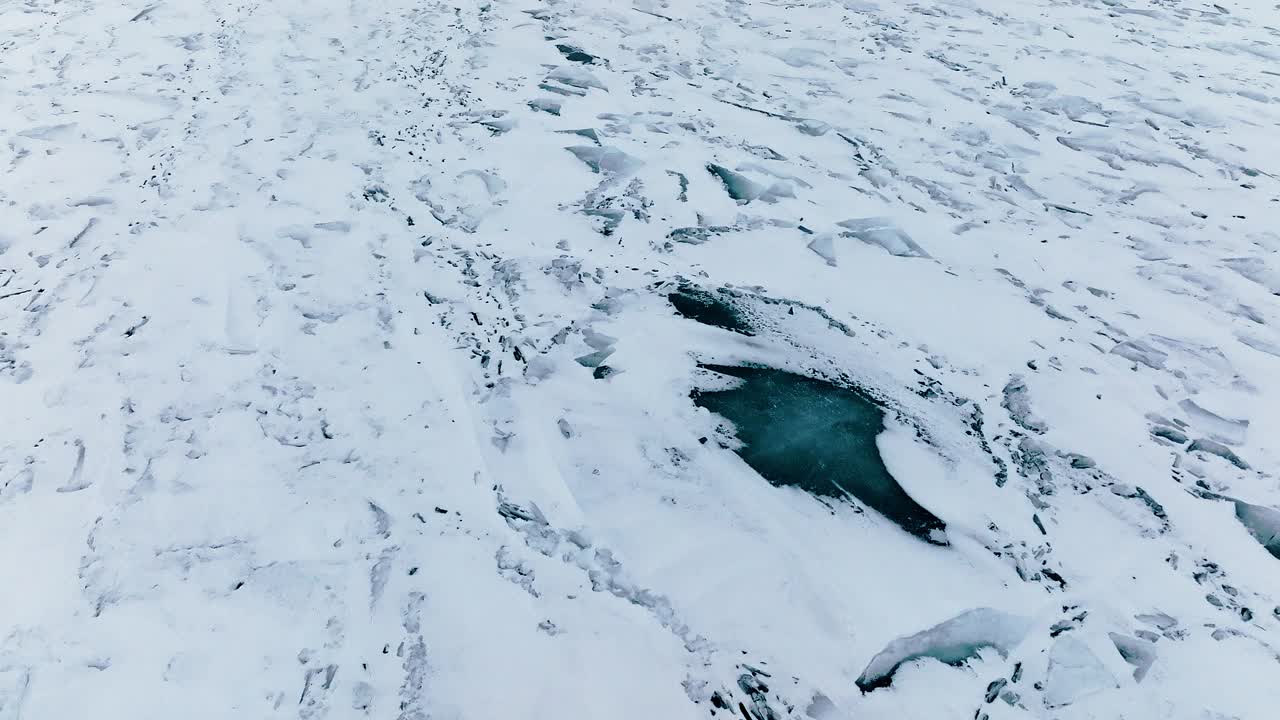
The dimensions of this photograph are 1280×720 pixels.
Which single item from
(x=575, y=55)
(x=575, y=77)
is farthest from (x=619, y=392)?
(x=575, y=55)

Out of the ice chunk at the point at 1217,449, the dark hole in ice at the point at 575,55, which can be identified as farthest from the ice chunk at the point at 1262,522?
the dark hole in ice at the point at 575,55

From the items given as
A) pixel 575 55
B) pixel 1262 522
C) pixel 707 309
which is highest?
pixel 575 55

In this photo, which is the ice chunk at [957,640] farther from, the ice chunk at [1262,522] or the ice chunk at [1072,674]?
the ice chunk at [1262,522]

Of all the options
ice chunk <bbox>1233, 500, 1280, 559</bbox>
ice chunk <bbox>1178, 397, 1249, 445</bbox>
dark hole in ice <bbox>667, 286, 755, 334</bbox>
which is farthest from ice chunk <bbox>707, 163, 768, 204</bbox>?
ice chunk <bbox>1233, 500, 1280, 559</bbox>

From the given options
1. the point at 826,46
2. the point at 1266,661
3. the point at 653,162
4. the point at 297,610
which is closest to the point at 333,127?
the point at 653,162

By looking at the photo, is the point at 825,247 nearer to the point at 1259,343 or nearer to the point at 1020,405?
the point at 1020,405

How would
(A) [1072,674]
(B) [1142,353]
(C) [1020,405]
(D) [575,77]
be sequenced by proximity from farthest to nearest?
(D) [575,77] → (B) [1142,353] → (C) [1020,405] → (A) [1072,674]
